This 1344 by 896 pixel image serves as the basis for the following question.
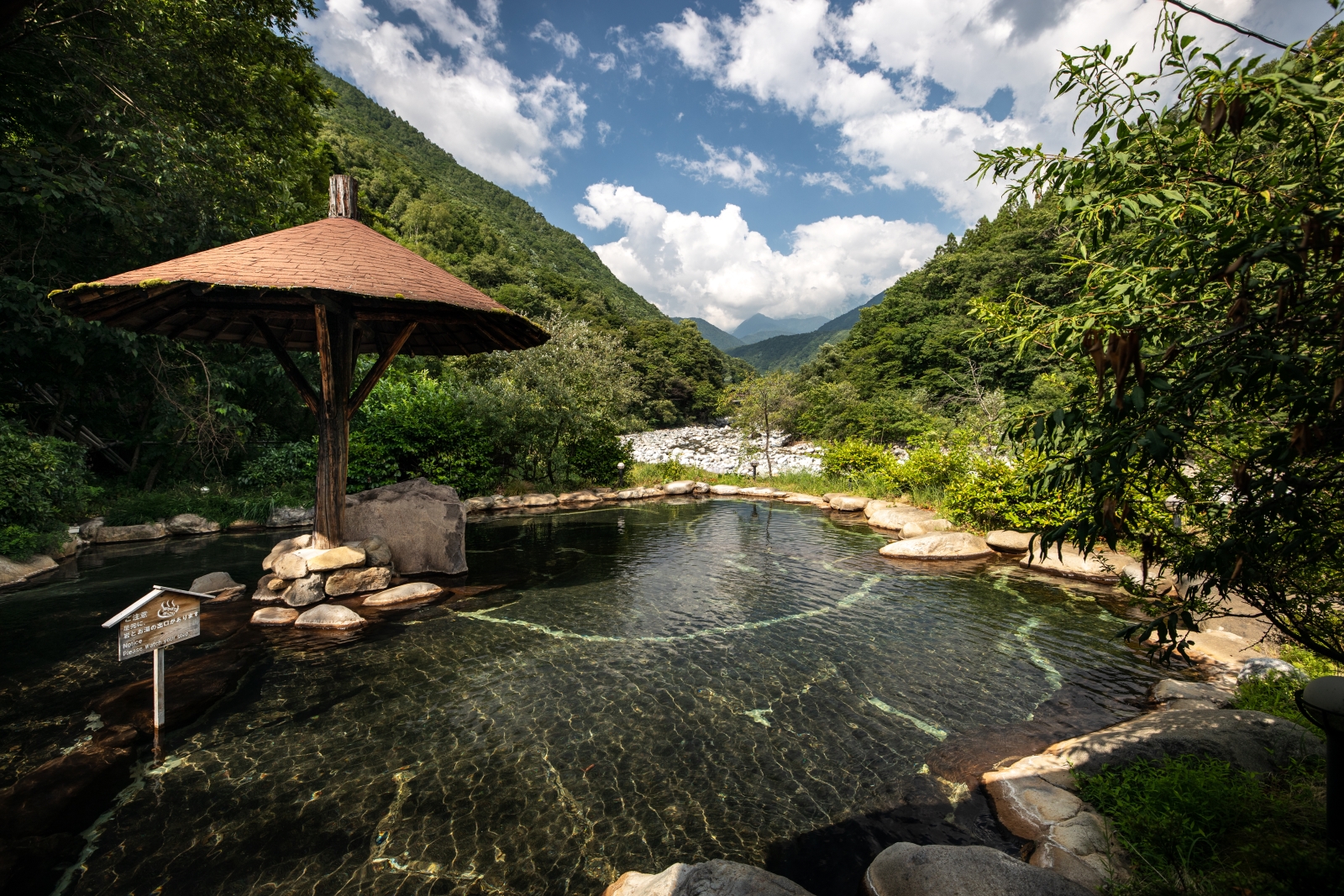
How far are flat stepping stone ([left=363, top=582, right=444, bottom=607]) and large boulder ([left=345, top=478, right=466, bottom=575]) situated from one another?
911 millimetres

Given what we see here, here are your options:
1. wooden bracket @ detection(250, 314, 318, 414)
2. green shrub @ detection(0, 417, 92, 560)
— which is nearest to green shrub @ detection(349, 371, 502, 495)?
green shrub @ detection(0, 417, 92, 560)

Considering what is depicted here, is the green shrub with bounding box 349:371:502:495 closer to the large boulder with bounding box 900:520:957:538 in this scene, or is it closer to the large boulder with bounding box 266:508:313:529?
the large boulder with bounding box 266:508:313:529

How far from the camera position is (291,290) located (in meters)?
5.70

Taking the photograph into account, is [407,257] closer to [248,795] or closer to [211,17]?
[248,795]

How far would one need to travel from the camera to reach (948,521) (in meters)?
11.5

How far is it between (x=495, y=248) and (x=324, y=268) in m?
49.5

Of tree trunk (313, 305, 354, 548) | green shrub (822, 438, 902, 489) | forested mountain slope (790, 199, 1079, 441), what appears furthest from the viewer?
forested mountain slope (790, 199, 1079, 441)

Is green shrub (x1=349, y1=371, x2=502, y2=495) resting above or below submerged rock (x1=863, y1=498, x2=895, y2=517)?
above

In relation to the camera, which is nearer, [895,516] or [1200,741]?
[1200,741]

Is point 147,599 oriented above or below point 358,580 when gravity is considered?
above

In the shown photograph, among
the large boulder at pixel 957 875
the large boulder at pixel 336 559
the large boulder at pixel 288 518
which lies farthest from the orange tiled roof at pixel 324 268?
the large boulder at pixel 288 518

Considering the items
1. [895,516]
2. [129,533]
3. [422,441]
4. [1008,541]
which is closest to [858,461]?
[895,516]

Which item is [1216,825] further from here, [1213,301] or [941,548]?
[941,548]

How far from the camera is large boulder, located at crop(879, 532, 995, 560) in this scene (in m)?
9.84
